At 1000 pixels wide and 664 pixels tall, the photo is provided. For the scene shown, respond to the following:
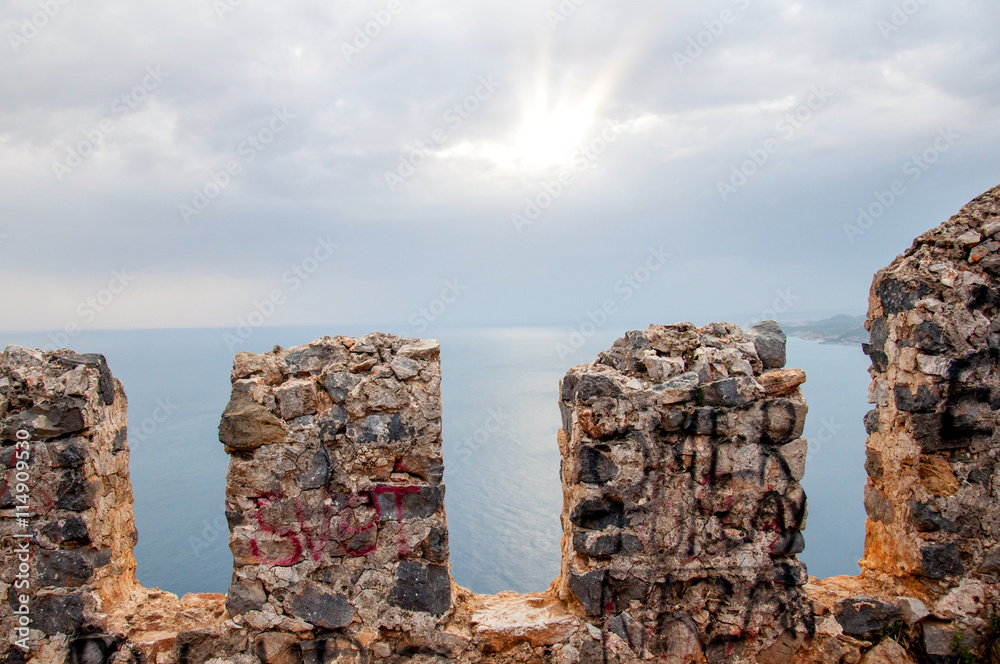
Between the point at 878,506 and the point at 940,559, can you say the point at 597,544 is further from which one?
the point at 940,559

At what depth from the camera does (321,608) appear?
527 centimetres

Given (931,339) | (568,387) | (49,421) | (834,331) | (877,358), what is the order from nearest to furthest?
(49,421)
(568,387)
(931,339)
(877,358)
(834,331)

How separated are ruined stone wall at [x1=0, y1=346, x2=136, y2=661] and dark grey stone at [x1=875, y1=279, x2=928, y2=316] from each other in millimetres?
8078

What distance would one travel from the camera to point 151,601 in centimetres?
576

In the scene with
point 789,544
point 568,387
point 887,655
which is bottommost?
point 887,655

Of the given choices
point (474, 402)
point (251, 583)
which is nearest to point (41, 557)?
point (251, 583)

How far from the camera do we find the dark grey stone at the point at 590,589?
5.48 metres

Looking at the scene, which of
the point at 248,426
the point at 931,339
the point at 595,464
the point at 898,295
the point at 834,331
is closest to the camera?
the point at 248,426

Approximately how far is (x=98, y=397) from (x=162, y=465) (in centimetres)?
1140

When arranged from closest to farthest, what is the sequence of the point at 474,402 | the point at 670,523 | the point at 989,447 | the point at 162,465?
1. the point at 670,523
2. the point at 989,447
3. the point at 162,465
4. the point at 474,402

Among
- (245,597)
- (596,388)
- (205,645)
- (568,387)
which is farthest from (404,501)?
(205,645)

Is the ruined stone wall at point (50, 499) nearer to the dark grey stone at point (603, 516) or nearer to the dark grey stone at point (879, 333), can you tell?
the dark grey stone at point (603, 516)

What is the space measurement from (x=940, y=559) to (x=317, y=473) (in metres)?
6.30

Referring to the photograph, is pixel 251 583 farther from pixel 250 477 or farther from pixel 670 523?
pixel 670 523
